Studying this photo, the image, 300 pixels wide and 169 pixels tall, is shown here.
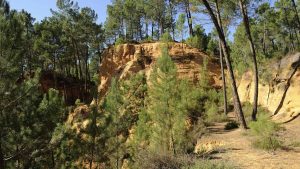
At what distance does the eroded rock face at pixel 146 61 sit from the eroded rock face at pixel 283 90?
8.55 meters

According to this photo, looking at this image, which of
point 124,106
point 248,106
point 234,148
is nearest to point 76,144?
point 124,106

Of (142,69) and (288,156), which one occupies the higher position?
(142,69)

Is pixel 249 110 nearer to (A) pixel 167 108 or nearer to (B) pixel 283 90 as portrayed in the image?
(B) pixel 283 90

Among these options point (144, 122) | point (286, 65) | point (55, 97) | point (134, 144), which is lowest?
point (134, 144)

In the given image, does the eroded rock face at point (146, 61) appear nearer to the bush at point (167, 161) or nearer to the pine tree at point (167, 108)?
the pine tree at point (167, 108)

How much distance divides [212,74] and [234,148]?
801 inches

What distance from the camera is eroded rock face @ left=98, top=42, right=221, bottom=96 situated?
1307 inches

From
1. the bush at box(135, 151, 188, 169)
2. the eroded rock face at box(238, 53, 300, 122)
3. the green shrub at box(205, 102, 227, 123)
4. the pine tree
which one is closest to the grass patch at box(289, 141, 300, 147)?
the bush at box(135, 151, 188, 169)

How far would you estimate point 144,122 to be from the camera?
1920cm

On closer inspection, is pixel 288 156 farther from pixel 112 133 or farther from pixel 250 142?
pixel 112 133

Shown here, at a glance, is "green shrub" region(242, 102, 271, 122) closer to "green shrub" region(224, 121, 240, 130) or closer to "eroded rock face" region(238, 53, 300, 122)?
"eroded rock face" region(238, 53, 300, 122)

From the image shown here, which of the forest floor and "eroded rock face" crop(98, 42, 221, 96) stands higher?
"eroded rock face" crop(98, 42, 221, 96)

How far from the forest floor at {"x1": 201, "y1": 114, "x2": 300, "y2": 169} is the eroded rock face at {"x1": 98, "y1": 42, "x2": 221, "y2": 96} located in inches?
633

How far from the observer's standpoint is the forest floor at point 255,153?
1057 centimetres
